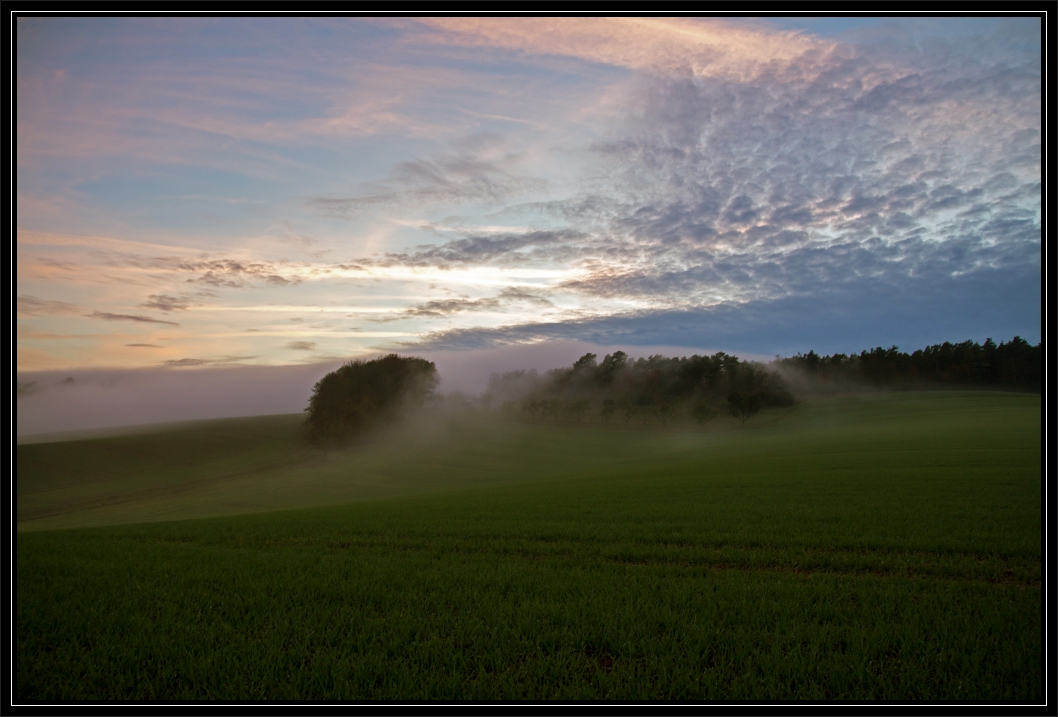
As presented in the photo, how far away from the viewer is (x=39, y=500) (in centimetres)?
4347

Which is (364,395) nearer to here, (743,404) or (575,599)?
(743,404)

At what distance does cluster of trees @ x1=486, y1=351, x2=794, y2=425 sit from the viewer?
92.7 meters

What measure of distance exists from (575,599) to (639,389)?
9835 centimetres

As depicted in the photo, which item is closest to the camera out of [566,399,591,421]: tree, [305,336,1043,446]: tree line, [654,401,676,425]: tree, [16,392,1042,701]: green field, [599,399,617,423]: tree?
[16,392,1042,701]: green field

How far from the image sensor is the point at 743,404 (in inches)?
3285

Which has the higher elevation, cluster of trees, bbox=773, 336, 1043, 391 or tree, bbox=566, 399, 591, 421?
cluster of trees, bbox=773, 336, 1043, 391

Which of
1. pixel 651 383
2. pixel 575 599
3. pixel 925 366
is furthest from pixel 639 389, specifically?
pixel 575 599

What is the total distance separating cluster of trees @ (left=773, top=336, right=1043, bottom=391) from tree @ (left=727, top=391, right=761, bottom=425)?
121 feet

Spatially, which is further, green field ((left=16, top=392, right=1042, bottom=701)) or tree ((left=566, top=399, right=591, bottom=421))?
tree ((left=566, top=399, right=591, bottom=421))

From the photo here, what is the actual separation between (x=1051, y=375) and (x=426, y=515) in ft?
55.3

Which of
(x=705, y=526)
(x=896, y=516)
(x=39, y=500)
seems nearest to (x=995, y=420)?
(x=896, y=516)

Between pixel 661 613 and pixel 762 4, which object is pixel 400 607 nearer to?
pixel 661 613

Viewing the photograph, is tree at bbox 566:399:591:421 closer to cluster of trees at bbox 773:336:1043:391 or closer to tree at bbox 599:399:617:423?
tree at bbox 599:399:617:423

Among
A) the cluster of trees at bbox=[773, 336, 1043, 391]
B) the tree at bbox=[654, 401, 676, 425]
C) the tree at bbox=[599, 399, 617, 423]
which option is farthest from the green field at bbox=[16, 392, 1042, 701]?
the cluster of trees at bbox=[773, 336, 1043, 391]
